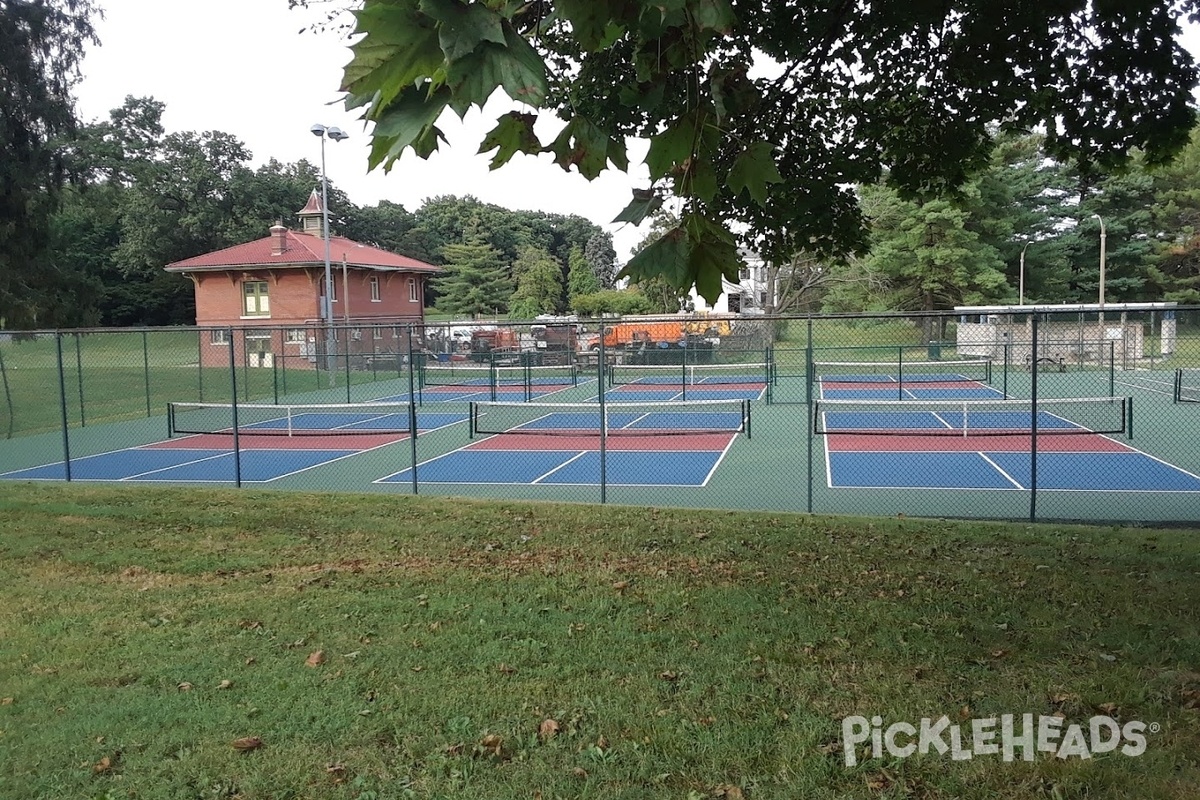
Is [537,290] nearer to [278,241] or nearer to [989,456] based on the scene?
[278,241]

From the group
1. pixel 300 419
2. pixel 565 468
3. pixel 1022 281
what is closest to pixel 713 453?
pixel 565 468

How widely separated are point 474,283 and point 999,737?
62.9m

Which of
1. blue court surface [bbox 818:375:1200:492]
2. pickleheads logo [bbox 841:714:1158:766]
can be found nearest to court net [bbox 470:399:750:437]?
blue court surface [bbox 818:375:1200:492]

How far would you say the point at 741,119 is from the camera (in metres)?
6.79

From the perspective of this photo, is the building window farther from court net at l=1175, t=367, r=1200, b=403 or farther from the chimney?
court net at l=1175, t=367, r=1200, b=403

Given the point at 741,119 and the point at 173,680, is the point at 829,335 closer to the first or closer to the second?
the point at 741,119

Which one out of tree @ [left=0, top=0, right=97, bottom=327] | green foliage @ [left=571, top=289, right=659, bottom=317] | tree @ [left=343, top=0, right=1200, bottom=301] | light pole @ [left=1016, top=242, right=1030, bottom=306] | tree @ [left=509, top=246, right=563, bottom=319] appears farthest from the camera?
tree @ [left=509, top=246, right=563, bottom=319]

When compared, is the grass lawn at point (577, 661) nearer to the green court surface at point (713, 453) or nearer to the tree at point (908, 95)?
the tree at point (908, 95)

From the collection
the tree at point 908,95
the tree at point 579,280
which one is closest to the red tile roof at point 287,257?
the tree at point 579,280

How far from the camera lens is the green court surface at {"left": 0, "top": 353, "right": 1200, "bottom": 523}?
13.6 meters

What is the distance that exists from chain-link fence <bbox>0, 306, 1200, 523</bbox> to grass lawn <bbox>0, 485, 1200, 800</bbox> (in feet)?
11.7

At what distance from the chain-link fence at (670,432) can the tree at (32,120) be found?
6.41 feet

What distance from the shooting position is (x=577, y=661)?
5.38 metres

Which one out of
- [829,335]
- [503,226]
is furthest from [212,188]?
[829,335]
